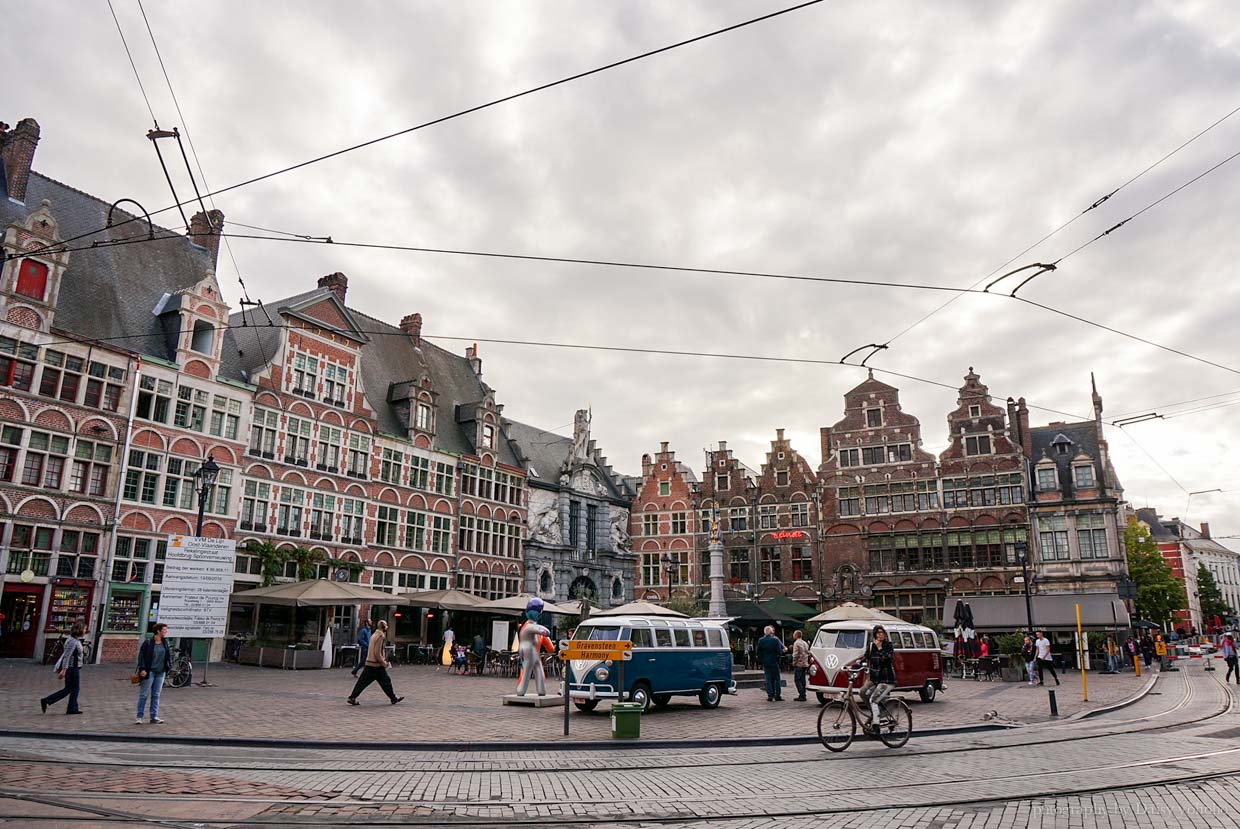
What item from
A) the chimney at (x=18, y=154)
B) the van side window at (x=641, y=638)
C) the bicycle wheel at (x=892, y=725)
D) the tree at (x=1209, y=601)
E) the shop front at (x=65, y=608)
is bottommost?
the bicycle wheel at (x=892, y=725)

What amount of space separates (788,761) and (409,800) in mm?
5248

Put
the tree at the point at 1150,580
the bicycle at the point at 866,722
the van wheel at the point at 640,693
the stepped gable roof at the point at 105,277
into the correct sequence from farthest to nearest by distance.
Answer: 1. the tree at the point at 1150,580
2. the stepped gable roof at the point at 105,277
3. the van wheel at the point at 640,693
4. the bicycle at the point at 866,722

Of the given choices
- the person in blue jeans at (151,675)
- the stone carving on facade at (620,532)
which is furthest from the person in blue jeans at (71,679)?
the stone carving on facade at (620,532)

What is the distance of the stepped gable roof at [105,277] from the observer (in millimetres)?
27188

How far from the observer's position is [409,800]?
797 cm

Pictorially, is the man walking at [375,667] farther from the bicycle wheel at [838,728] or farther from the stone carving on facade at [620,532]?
the stone carving on facade at [620,532]

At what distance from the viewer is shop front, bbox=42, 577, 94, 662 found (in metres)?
24.7

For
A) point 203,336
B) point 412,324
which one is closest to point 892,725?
point 203,336

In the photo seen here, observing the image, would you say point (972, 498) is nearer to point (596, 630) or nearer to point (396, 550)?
point (396, 550)

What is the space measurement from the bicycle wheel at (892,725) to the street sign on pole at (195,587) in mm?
13429

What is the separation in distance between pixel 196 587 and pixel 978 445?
4130 centimetres

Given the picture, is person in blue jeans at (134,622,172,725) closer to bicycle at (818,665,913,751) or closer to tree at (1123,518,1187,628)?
bicycle at (818,665,913,751)

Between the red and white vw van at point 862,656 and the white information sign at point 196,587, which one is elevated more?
the white information sign at point 196,587

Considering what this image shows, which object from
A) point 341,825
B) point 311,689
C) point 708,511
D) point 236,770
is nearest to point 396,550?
point 311,689
